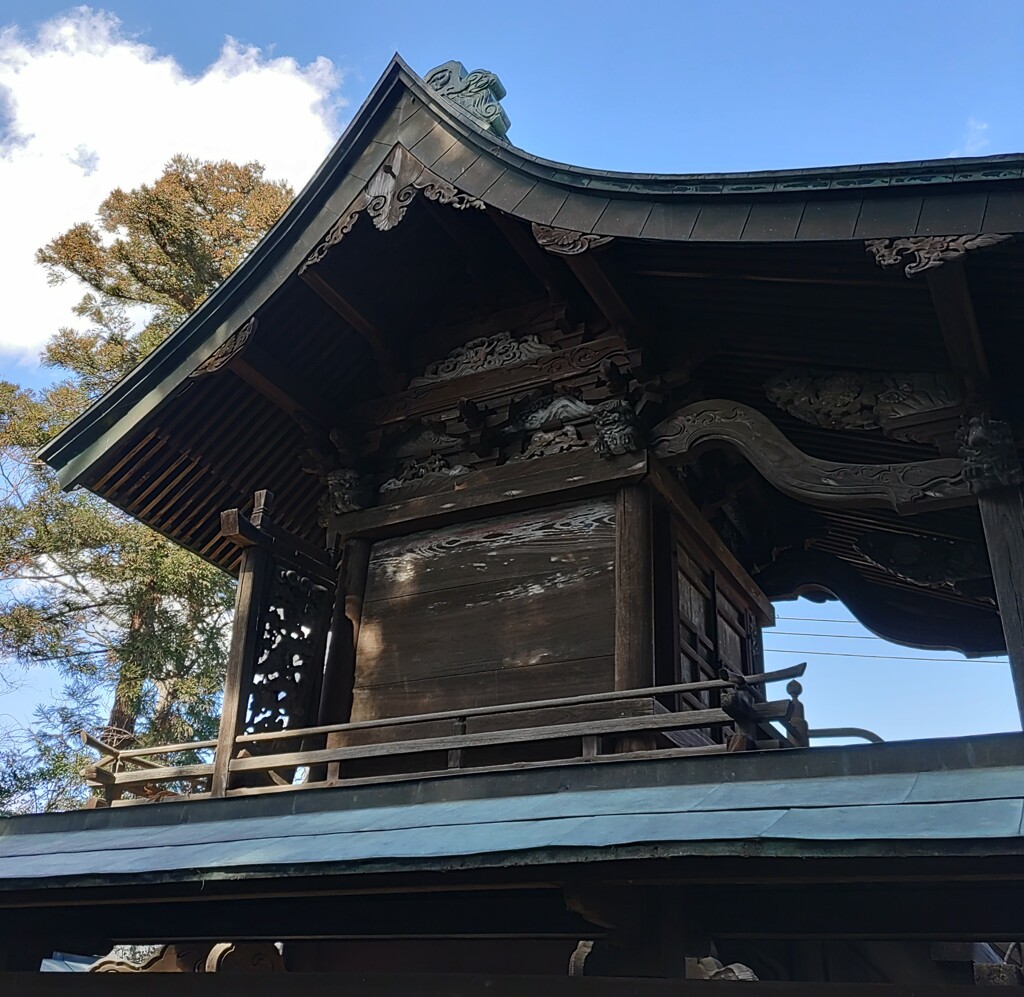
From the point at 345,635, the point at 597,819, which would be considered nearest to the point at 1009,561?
the point at 597,819

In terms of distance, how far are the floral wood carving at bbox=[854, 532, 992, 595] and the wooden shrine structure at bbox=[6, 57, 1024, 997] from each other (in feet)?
0.12

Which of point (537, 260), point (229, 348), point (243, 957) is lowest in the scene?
point (243, 957)

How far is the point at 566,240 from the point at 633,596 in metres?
2.15

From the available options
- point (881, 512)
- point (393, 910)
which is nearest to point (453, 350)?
point (881, 512)

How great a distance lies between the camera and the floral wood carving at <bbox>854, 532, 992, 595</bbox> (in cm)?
740

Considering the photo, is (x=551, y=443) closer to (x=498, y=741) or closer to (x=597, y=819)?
(x=498, y=741)

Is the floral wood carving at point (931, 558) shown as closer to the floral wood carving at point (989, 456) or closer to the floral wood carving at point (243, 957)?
the floral wood carving at point (989, 456)

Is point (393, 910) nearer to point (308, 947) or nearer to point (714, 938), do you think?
point (714, 938)

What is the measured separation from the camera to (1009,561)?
4.59 metres

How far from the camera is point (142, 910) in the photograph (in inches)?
206

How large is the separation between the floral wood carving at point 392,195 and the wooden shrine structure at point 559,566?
25 mm

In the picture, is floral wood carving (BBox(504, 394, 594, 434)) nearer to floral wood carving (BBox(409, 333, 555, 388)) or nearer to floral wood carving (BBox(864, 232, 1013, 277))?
floral wood carving (BBox(409, 333, 555, 388))

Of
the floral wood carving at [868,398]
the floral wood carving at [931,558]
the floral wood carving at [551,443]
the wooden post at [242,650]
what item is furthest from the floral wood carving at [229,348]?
the floral wood carving at [931,558]

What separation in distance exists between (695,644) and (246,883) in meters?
3.68
